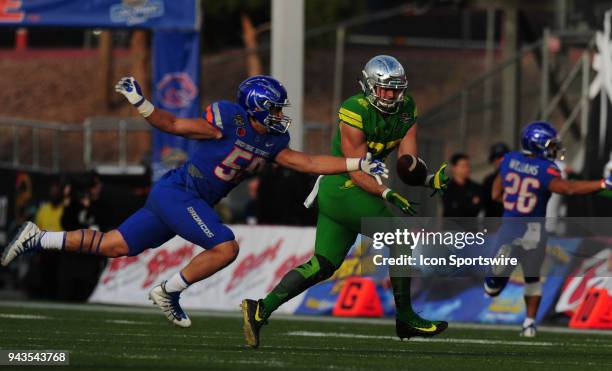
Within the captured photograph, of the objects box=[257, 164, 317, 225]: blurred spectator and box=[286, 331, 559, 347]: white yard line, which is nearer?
box=[286, 331, 559, 347]: white yard line

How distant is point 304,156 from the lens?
11031 millimetres

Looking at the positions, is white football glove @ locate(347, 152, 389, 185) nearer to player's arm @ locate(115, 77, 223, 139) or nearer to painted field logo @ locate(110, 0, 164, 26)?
player's arm @ locate(115, 77, 223, 139)

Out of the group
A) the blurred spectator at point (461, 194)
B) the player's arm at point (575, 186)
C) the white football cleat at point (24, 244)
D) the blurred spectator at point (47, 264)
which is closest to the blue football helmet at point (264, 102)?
the white football cleat at point (24, 244)

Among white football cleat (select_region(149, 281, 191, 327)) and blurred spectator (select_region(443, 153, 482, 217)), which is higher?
white football cleat (select_region(149, 281, 191, 327))

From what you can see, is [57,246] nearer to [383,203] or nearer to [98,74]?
[383,203]

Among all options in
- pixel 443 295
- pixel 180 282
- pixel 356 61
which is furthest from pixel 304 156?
pixel 356 61

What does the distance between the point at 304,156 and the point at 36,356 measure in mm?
2465

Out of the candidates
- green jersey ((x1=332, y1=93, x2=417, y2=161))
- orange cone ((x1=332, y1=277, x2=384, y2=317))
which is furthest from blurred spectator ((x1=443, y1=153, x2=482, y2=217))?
green jersey ((x1=332, y1=93, x2=417, y2=161))

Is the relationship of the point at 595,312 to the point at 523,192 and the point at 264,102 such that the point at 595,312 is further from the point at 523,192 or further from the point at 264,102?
the point at 264,102

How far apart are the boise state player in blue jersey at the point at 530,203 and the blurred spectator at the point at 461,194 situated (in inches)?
132

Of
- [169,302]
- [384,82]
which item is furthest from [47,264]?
[384,82]

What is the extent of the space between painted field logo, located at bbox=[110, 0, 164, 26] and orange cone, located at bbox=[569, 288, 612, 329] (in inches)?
258

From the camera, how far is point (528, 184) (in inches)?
563

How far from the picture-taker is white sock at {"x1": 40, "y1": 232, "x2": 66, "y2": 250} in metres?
11.5
